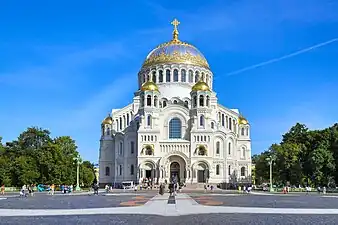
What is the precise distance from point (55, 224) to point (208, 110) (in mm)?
65483

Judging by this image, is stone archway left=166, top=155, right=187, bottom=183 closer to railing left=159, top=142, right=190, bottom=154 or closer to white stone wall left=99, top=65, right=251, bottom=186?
white stone wall left=99, top=65, right=251, bottom=186

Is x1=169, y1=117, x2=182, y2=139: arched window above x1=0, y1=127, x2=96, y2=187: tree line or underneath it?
above

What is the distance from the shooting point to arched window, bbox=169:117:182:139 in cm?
8238

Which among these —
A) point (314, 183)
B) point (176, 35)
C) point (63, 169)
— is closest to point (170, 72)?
point (176, 35)

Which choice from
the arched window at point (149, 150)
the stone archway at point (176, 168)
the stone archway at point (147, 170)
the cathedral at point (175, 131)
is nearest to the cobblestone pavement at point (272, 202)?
the stone archway at point (176, 168)

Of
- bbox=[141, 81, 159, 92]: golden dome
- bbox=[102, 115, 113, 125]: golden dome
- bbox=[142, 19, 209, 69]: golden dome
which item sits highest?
bbox=[142, 19, 209, 69]: golden dome

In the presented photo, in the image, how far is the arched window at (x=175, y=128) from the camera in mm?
82375

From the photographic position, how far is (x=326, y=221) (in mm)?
18000

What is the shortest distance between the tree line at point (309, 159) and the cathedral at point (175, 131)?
9421 mm

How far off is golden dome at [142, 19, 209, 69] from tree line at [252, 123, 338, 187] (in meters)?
21.5

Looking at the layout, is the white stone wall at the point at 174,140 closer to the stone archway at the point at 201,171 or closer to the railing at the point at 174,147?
the railing at the point at 174,147

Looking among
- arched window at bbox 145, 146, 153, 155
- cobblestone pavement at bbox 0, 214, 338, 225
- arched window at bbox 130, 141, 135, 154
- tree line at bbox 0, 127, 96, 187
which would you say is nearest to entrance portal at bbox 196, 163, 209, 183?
arched window at bbox 145, 146, 153, 155

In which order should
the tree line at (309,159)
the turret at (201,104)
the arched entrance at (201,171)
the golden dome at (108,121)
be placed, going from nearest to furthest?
the tree line at (309,159) < the arched entrance at (201,171) < the turret at (201,104) < the golden dome at (108,121)

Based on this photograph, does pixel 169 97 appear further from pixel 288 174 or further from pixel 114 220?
pixel 114 220
